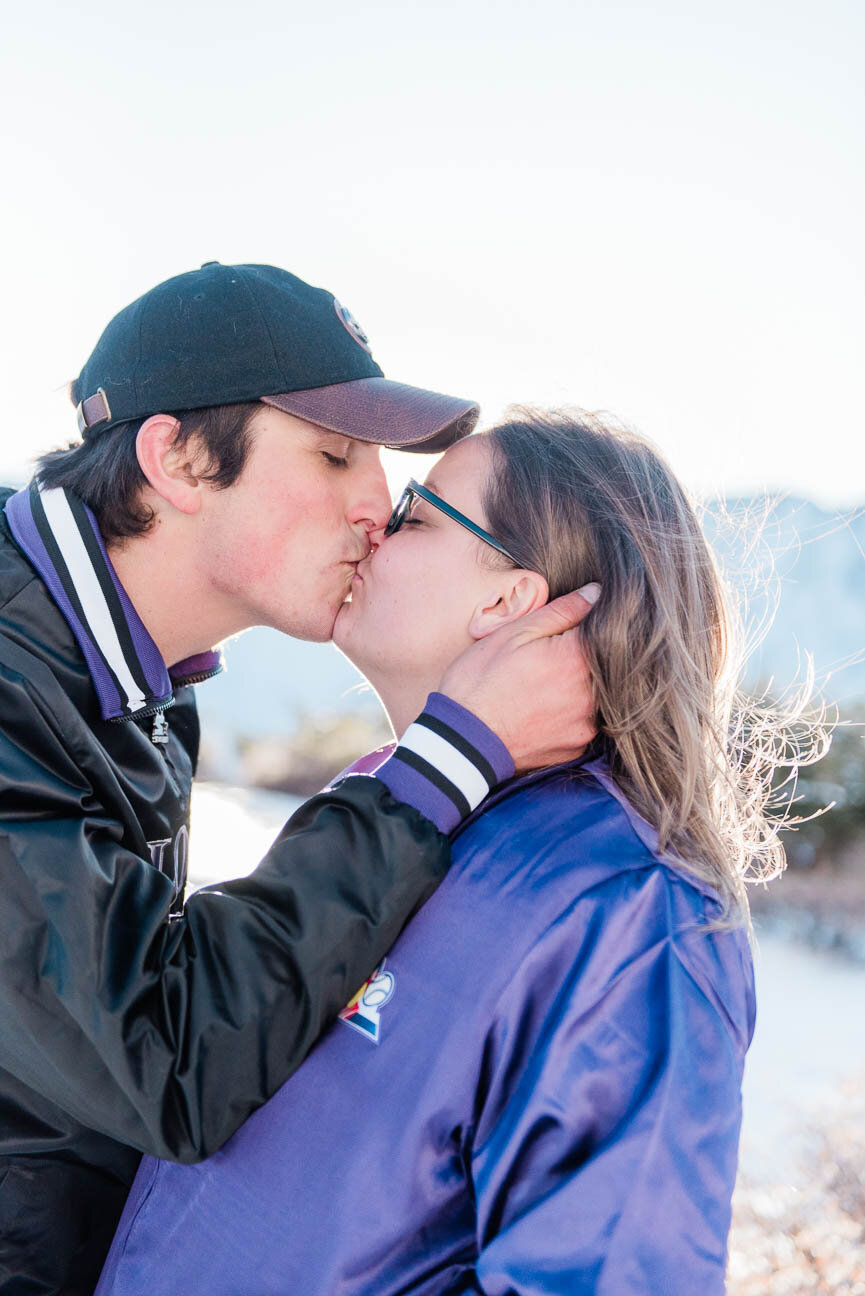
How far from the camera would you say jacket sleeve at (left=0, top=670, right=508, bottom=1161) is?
1.54 m

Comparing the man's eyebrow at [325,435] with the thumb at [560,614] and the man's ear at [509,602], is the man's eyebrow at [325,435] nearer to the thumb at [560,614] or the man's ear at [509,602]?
the man's ear at [509,602]

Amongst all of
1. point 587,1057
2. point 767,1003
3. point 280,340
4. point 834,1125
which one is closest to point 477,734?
point 587,1057

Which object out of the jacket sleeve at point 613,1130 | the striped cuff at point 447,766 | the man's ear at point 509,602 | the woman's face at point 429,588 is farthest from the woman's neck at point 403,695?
the jacket sleeve at point 613,1130

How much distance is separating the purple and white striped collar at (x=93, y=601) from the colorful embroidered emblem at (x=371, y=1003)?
2.66 ft

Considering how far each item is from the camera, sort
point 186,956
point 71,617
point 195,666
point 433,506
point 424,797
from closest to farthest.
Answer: point 186,956
point 424,797
point 71,617
point 433,506
point 195,666

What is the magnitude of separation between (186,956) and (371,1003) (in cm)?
30

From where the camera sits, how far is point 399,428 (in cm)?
235

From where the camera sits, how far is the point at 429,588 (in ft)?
7.18

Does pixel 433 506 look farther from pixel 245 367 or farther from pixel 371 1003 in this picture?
pixel 371 1003

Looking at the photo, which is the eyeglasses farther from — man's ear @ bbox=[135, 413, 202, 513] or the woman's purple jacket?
the woman's purple jacket

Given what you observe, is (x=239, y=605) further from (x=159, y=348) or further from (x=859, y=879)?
(x=859, y=879)

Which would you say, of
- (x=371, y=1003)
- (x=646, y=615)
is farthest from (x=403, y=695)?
(x=371, y=1003)

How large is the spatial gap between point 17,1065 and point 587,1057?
1018mm

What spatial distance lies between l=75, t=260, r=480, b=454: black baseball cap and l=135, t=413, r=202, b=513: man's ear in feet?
0.12
